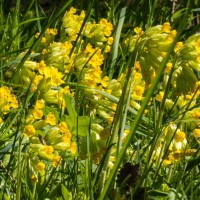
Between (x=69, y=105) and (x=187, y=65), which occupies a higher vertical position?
(x=187, y=65)

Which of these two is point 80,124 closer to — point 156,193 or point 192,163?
point 192,163

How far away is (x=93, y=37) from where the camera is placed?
3.83 m

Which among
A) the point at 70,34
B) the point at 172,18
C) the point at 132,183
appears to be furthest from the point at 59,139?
the point at 172,18

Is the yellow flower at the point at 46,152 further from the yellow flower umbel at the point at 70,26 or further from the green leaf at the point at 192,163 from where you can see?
the yellow flower umbel at the point at 70,26

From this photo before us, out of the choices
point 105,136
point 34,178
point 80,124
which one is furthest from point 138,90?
point 34,178

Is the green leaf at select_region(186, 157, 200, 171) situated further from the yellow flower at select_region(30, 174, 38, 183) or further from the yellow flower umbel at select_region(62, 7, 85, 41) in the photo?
the yellow flower umbel at select_region(62, 7, 85, 41)

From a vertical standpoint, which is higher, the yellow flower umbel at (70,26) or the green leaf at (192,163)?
the yellow flower umbel at (70,26)

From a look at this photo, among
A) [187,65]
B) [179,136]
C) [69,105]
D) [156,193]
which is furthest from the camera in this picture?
[69,105]

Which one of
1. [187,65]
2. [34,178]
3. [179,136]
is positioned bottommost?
[34,178]

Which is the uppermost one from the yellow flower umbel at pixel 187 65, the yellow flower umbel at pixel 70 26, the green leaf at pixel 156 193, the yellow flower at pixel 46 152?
the yellow flower umbel at pixel 187 65

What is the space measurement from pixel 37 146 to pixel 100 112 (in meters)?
0.53

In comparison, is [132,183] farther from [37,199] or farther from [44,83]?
[44,83]

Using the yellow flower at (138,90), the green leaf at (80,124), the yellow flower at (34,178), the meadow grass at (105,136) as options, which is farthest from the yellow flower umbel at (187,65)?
the yellow flower at (34,178)

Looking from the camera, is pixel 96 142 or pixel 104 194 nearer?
pixel 104 194
